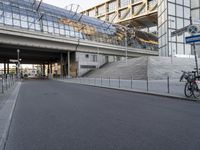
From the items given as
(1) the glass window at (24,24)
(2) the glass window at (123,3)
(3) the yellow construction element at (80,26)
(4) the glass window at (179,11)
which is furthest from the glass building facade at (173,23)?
(2) the glass window at (123,3)

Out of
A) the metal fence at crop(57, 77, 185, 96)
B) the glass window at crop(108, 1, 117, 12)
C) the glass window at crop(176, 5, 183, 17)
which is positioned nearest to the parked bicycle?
the metal fence at crop(57, 77, 185, 96)

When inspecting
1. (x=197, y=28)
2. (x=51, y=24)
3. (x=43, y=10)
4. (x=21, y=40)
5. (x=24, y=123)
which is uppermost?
(x=43, y=10)

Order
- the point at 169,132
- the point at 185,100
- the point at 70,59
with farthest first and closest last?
the point at 70,59 < the point at 185,100 < the point at 169,132

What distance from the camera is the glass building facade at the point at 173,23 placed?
4838cm

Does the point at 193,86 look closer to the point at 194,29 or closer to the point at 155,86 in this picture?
the point at 194,29

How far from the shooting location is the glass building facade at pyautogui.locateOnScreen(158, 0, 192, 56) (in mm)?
48375

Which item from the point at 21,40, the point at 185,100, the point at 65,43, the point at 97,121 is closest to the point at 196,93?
the point at 185,100

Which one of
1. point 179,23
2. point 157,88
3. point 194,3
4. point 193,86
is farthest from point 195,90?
point 194,3

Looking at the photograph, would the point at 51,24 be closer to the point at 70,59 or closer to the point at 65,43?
the point at 65,43

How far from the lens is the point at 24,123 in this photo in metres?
7.25

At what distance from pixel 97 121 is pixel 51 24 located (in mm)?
51423

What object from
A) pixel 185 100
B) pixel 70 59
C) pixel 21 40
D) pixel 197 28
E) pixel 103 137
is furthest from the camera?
pixel 70 59

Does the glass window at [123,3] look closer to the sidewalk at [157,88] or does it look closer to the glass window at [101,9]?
the glass window at [101,9]

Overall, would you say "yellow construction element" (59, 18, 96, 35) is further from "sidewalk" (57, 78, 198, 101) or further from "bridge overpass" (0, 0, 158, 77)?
"sidewalk" (57, 78, 198, 101)
